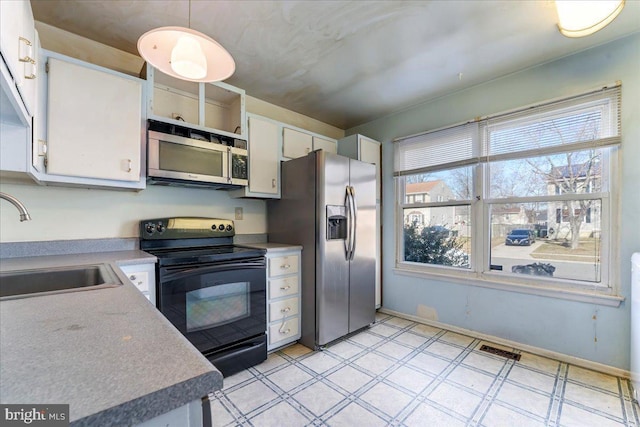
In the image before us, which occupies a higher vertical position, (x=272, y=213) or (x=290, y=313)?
(x=272, y=213)

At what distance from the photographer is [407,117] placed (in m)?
3.31

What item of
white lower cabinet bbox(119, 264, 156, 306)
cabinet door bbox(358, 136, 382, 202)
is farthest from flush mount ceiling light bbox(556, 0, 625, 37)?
white lower cabinet bbox(119, 264, 156, 306)

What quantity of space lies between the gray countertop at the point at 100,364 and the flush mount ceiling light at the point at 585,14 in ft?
7.32

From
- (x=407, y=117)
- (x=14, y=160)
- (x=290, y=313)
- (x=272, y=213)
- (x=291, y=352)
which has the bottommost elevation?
(x=291, y=352)

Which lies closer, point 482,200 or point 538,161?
point 538,161

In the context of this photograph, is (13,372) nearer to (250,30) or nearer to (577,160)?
(250,30)

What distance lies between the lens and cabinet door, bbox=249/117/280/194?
2564 millimetres

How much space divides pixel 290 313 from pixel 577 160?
279 centimetres

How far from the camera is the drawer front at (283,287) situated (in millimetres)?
2412

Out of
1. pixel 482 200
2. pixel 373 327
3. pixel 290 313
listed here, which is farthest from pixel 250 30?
pixel 373 327

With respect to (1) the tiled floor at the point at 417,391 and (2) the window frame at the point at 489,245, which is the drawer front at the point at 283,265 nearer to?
(1) the tiled floor at the point at 417,391

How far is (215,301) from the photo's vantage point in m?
2.01

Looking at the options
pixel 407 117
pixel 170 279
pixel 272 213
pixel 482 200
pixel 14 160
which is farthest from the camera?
pixel 407 117

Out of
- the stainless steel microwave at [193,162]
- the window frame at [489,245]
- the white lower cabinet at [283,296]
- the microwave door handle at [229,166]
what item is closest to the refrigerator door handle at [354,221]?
the white lower cabinet at [283,296]
